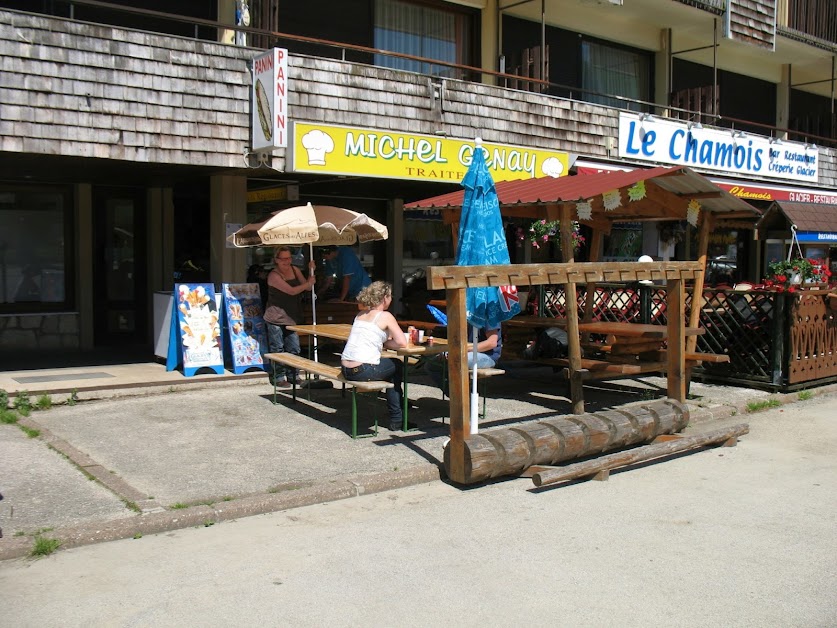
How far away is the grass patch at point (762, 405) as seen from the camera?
32.3ft

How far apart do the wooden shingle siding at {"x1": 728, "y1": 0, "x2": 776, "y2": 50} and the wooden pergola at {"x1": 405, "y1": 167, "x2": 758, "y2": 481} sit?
25.2 ft

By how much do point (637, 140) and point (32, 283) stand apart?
9934 mm

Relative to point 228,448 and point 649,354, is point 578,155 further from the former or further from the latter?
point 228,448

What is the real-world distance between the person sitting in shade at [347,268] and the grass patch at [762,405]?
5392 millimetres

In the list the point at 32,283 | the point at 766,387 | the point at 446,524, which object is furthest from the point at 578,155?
the point at 446,524

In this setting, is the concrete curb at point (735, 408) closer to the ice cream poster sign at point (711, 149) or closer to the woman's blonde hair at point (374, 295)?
the woman's blonde hair at point (374, 295)

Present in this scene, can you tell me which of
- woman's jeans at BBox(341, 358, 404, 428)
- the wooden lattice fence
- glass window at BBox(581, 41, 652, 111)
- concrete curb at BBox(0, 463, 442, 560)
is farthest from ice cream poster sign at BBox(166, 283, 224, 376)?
glass window at BBox(581, 41, 652, 111)

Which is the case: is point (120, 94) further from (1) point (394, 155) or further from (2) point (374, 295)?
(2) point (374, 295)

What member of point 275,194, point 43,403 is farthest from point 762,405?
point 43,403

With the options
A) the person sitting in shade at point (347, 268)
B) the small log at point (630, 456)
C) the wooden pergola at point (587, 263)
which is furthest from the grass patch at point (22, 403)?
the small log at point (630, 456)

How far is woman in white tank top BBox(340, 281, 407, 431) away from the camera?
773 cm

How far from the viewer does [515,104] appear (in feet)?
42.4

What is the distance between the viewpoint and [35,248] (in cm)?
1251

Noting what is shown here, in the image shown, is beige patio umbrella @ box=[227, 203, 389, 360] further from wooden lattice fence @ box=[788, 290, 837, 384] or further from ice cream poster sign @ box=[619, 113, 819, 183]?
ice cream poster sign @ box=[619, 113, 819, 183]
